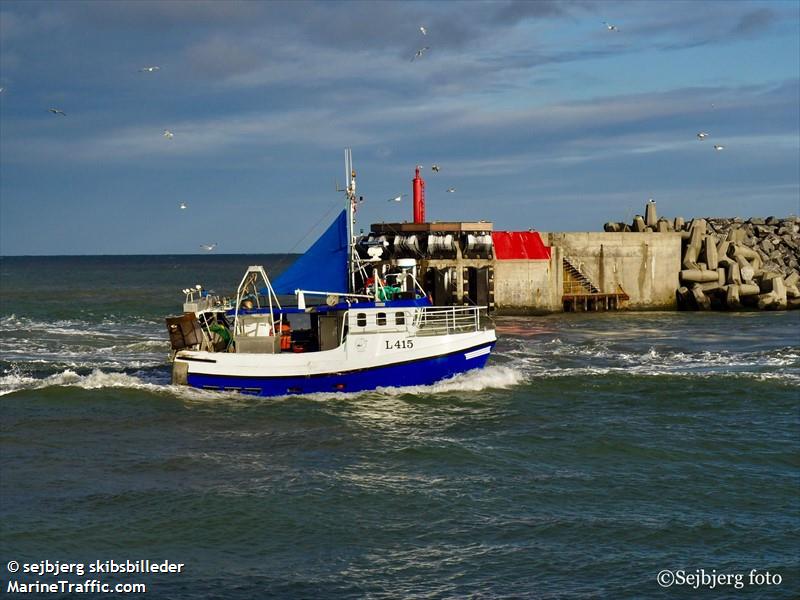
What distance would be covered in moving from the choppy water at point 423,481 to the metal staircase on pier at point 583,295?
65.4ft

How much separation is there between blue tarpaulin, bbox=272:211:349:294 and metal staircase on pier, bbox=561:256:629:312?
26745 millimetres

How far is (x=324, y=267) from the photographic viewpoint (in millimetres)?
32469

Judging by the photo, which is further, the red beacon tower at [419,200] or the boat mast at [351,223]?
the red beacon tower at [419,200]

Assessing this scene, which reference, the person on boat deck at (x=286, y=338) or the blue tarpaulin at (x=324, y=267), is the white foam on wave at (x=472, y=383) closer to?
the person on boat deck at (x=286, y=338)

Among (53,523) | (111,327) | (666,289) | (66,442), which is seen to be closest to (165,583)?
(53,523)

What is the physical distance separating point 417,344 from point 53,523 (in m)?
14.0

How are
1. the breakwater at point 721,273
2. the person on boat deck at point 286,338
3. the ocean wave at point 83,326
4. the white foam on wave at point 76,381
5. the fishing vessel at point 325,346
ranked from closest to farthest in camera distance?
1. the fishing vessel at point 325,346
2. the person on boat deck at point 286,338
3. the white foam on wave at point 76,381
4. the ocean wave at point 83,326
5. the breakwater at point 721,273

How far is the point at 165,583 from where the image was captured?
50.7 feet

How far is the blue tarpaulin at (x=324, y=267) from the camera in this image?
32250 millimetres

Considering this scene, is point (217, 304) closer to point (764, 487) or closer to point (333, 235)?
point (333, 235)

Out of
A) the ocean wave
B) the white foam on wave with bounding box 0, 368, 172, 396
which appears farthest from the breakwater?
the white foam on wave with bounding box 0, 368, 172, 396

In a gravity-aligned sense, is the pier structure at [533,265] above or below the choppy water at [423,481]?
above

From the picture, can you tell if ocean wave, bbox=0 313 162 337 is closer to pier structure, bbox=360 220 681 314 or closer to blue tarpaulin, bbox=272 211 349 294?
pier structure, bbox=360 220 681 314

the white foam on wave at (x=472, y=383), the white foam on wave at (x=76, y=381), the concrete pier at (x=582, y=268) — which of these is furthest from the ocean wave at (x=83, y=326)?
the white foam on wave at (x=472, y=383)
